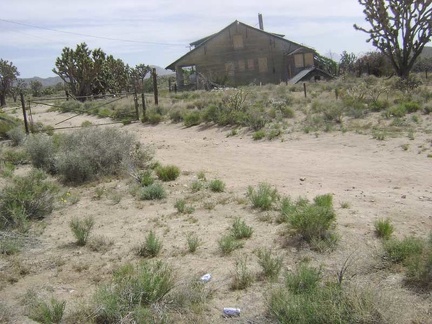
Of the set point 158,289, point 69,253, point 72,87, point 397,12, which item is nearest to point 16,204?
point 69,253

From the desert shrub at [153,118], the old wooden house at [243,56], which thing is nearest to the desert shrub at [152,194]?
the desert shrub at [153,118]

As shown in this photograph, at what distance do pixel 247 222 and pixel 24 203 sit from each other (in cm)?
359

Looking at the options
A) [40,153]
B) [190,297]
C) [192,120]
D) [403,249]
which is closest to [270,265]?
[190,297]

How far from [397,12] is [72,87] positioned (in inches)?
1182

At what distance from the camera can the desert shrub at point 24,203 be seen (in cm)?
719

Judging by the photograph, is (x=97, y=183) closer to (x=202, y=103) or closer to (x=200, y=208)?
(x=200, y=208)

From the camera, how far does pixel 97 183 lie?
10.1 meters

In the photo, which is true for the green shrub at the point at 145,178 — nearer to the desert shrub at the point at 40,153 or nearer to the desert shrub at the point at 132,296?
the desert shrub at the point at 40,153

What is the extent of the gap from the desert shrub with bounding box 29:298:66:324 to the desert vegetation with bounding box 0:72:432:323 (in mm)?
12

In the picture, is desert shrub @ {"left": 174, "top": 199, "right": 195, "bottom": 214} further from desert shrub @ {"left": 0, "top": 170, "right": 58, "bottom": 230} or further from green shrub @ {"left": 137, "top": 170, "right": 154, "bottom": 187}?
desert shrub @ {"left": 0, "top": 170, "right": 58, "bottom": 230}

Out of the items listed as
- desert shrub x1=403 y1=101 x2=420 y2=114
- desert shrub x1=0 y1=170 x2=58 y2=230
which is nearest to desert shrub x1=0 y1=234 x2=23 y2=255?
desert shrub x1=0 y1=170 x2=58 y2=230

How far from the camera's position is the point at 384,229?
5.87 m

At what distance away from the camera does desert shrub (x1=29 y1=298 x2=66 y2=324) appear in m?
4.31

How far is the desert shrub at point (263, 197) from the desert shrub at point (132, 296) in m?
2.77
